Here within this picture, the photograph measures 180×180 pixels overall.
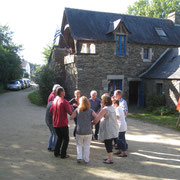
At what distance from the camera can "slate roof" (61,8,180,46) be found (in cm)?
1548

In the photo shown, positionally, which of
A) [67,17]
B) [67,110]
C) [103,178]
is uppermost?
[67,17]

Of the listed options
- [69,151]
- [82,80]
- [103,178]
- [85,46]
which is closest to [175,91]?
[82,80]

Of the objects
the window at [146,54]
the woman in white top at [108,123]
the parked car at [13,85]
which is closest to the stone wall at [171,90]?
the window at [146,54]

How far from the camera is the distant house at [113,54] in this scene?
49.0 ft

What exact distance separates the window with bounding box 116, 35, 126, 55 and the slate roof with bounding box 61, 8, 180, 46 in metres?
0.47

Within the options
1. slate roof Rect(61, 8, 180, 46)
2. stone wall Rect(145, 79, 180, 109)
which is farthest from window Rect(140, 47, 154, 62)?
stone wall Rect(145, 79, 180, 109)

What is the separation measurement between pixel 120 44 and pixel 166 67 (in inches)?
150

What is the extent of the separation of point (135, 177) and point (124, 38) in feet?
42.0

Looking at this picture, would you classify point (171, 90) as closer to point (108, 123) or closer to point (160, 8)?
point (108, 123)

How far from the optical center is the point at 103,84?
1547cm

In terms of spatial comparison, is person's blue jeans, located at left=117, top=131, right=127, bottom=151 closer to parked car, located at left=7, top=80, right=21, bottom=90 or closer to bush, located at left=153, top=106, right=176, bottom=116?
Result: bush, located at left=153, top=106, right=176, bottom=116

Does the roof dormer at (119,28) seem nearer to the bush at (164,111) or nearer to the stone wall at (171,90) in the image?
the stone wall at (171,90)

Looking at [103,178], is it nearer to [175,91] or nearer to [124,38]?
[175,91]

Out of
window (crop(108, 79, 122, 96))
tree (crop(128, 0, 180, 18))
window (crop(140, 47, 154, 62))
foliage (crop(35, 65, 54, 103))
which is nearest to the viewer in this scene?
window (crop(108, 79, 122, 96))
